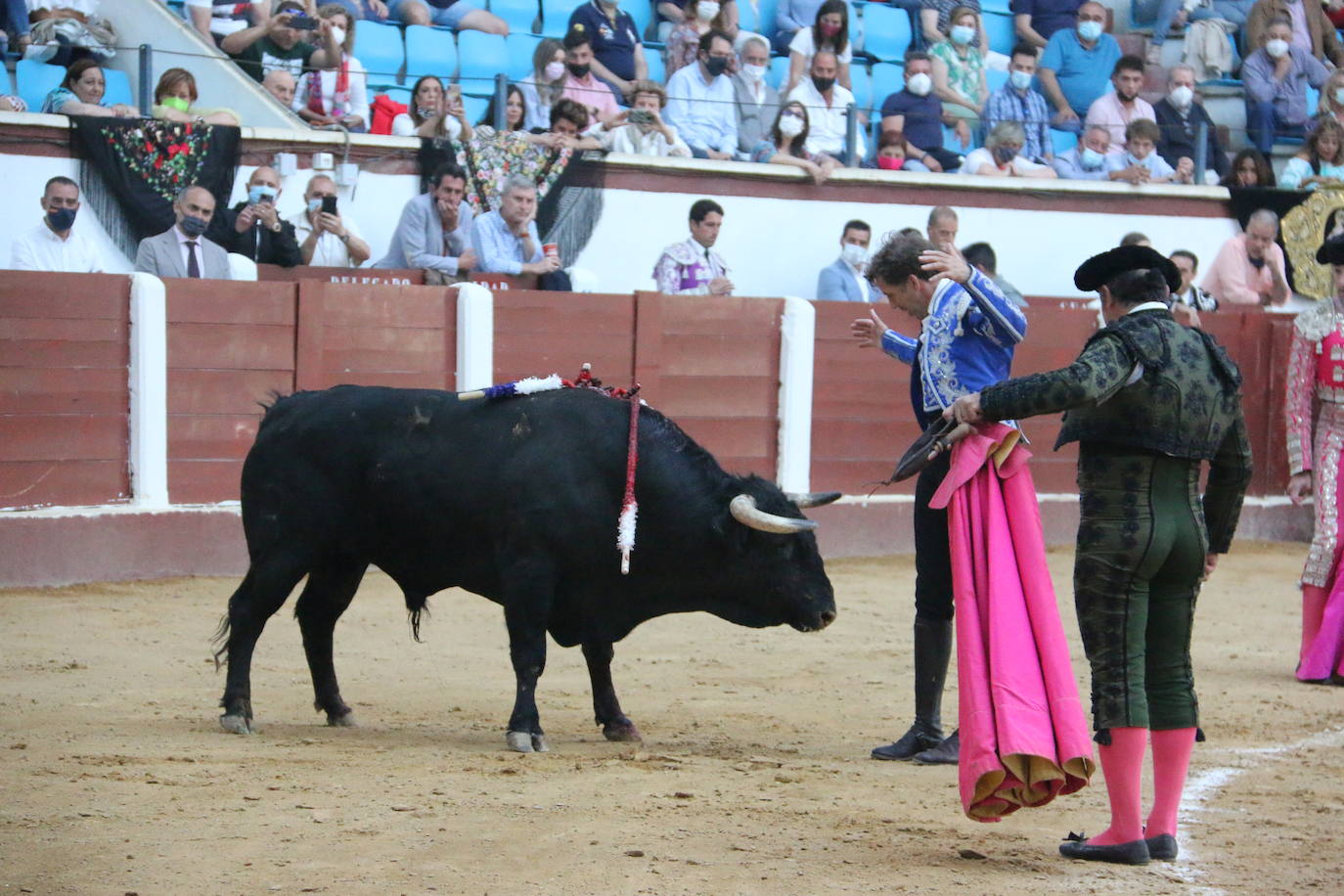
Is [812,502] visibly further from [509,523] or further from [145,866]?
[145,866]

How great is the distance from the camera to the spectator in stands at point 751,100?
35.9ft

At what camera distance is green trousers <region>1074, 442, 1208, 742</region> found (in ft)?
11.8

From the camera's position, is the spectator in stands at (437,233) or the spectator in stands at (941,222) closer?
the spectator in stands at (437,233)

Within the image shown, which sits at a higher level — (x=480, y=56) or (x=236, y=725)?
(x=480, y=56)

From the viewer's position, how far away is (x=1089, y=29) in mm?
12711

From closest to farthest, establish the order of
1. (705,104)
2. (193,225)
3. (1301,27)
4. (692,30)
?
(193,225) → (705,104) → (692,30) → (1301,27)

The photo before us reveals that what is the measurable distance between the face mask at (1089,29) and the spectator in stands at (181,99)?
651cm

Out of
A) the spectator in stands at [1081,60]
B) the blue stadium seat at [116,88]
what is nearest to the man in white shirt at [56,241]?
the blue stadium seat at [116,88]

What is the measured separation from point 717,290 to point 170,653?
4.14 meters

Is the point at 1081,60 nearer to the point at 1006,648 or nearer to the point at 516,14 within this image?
the point at 516,14

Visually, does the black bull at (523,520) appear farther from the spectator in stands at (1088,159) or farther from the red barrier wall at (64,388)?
the spectator in stands at (1088,159)

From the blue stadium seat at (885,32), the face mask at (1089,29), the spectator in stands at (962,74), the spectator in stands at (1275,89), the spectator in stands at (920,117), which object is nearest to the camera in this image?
the spectator in stands at (920,117)

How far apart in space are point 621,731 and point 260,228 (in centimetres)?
441

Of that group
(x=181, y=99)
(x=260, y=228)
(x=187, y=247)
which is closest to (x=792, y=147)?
(x=260, y=228)
